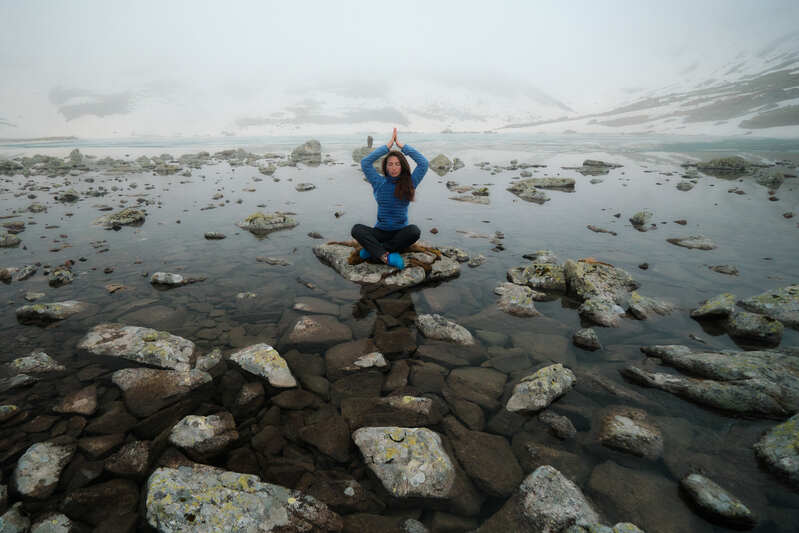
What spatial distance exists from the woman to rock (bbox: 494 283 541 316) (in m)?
2.58

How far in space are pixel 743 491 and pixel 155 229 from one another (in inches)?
620

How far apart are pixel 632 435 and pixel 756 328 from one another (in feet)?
13.5

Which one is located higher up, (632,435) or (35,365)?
(35,365)

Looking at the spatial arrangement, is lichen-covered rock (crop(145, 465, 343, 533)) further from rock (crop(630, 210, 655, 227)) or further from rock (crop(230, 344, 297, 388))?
rock (crop(630, 210, 655, 227))

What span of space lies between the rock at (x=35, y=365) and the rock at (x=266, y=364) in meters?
2.48

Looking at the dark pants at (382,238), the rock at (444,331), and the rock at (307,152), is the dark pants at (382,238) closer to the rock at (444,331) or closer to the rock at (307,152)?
the rock at (444,331)

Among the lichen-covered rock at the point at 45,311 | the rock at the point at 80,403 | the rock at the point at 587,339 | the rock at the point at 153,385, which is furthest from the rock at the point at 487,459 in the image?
the lichen-covered rock at the point at 45,311

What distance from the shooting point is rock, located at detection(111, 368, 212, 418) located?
425 cm

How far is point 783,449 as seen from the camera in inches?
136

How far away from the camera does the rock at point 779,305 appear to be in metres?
6.15

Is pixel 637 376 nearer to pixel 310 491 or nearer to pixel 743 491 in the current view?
pixel 743 491

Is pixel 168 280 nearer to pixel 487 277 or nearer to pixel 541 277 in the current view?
pixel 487 277

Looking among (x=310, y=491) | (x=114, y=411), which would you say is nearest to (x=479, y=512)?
(x=310, y=491)

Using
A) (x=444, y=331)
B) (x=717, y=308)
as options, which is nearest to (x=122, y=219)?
(x=444, y=331)
